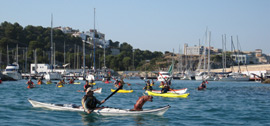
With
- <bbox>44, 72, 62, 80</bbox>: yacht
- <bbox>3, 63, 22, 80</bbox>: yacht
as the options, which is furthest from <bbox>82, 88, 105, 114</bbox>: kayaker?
<bbox>3, 63, 22, 80</bbox>: yacht

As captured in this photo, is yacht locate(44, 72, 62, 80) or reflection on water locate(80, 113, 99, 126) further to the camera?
yacht locate(44, 72, 62, 80)

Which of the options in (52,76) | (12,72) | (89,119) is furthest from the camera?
(52,76)

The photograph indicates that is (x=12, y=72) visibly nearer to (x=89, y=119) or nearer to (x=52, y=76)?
(x=52, y=76)

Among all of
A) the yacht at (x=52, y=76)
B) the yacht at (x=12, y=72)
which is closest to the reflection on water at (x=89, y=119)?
the yacht at (x=52, y=76)

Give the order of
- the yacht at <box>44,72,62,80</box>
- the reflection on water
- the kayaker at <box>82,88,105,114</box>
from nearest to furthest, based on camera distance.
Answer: the reflection on water, the kayaker at <box>82,88,105,114</box>, the yacht at <box>44,72,62,80</box>

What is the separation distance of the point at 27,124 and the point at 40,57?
130 meters

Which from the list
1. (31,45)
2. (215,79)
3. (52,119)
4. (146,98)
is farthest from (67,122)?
(31,45)

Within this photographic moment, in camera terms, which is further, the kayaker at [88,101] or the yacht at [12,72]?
the yacht at [12,72]

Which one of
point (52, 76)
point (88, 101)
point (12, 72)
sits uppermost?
point (12, 72)

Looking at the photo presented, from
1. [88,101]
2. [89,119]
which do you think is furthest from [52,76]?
[89,119]

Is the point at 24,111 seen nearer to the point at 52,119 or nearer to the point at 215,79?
the point at 52,119

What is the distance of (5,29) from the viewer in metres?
191

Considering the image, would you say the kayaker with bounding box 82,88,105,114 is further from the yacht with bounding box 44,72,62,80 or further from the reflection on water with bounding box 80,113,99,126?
the yacht with bounding box 44,72,62,80

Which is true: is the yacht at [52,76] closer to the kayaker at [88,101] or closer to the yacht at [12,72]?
the yacht at [12,72]
